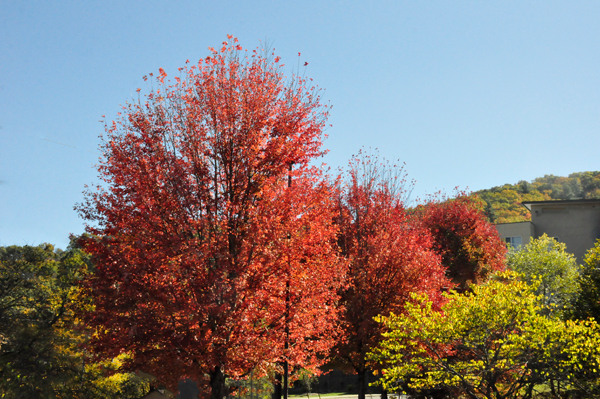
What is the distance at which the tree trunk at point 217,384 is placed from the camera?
1189 cm

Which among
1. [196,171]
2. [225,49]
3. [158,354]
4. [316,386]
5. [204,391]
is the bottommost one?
[316,386]

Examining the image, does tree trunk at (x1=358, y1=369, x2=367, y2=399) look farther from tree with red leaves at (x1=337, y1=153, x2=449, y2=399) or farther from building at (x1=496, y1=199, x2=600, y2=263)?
building at (x1=496, y1=199, x2=600, y2=263)

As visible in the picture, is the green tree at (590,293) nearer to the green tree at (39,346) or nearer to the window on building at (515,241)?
the green tree at (39,346)

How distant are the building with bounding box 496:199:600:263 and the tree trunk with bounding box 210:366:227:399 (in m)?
39.4

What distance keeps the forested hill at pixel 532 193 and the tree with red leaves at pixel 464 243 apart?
174 feet

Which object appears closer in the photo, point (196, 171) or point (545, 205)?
point (196, 171)

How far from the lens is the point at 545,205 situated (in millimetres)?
43938

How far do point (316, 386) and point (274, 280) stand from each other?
30702 millimetres

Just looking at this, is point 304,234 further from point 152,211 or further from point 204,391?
point 204,391

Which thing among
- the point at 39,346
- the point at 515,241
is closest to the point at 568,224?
the point at 515,241

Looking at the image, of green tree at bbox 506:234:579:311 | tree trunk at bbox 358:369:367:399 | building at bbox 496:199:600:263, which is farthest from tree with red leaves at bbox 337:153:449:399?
building at bbox 496:199:600:263

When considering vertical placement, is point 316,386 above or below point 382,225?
below

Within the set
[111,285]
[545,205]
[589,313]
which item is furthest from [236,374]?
[545,205]

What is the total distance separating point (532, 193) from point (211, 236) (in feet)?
351
